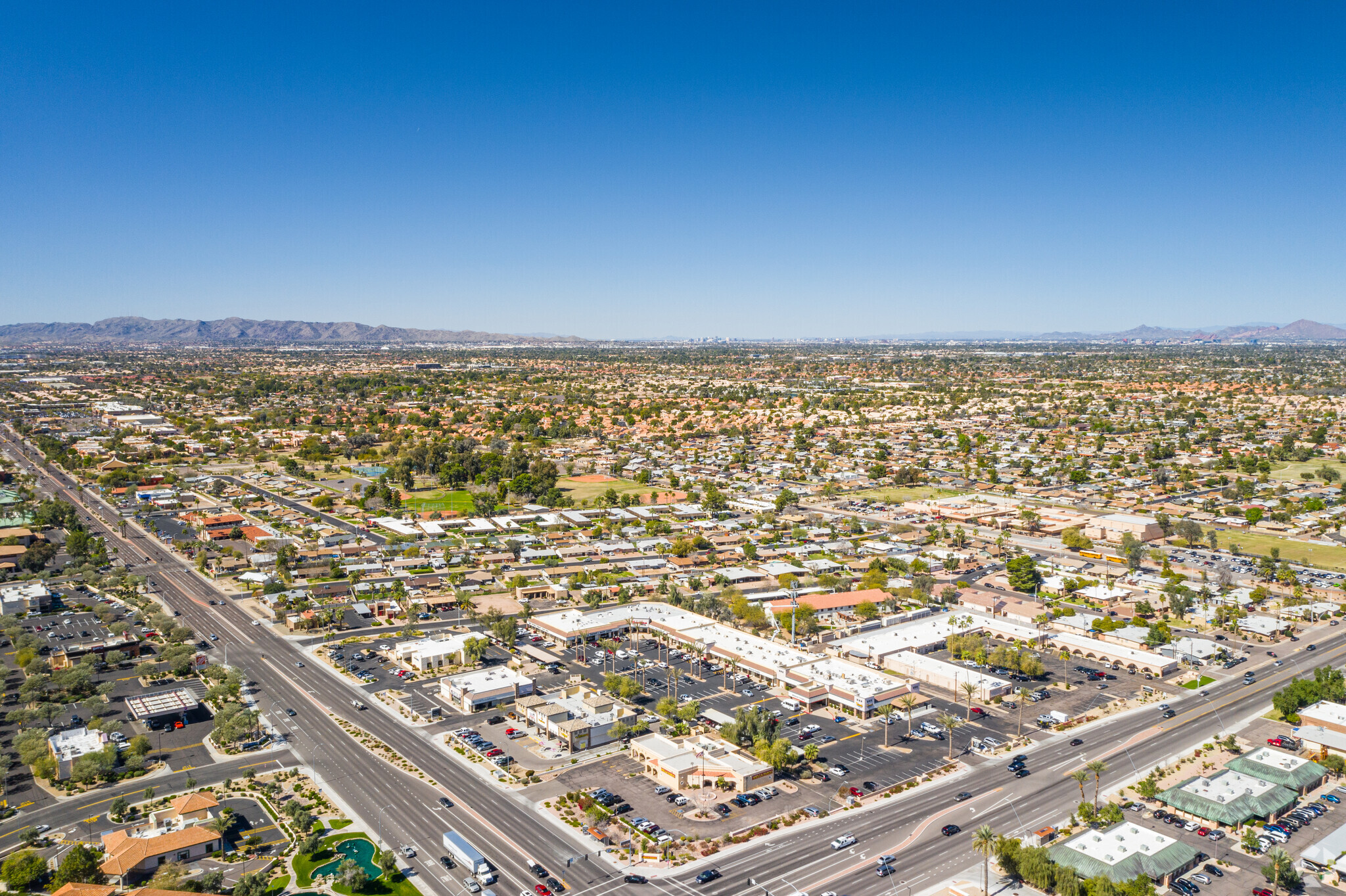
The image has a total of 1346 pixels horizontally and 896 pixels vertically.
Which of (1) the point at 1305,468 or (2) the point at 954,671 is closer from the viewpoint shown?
(2) the point at 954,671

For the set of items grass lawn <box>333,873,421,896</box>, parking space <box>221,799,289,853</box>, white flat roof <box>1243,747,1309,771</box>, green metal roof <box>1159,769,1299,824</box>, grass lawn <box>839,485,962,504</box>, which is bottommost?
grass lawn <box>839,485,962,504</box>

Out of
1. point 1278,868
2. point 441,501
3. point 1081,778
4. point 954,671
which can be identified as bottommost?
point 441,501

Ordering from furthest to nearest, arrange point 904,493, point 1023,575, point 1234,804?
A: point 904,493, point 1023,575, point 1234,804

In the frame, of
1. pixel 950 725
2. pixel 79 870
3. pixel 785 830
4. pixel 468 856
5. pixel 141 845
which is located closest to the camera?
pixel 79 870

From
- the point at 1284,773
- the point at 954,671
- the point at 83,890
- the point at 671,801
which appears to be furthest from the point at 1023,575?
the point at 83,890

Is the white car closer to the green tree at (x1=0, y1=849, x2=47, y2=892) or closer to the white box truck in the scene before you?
the white box truck

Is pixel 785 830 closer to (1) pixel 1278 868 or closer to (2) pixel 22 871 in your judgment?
(1) pixel 1278 868

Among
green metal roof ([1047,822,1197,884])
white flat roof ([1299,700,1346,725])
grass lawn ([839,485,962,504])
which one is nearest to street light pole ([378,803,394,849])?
green metal roof ([1047,822,1197,884])

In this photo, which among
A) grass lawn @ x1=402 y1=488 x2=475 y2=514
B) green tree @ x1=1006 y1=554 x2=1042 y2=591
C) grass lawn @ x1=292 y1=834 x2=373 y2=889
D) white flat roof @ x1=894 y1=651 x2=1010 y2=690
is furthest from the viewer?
grass lawn @ x1=402 y1=488 x2=475 y2=514
